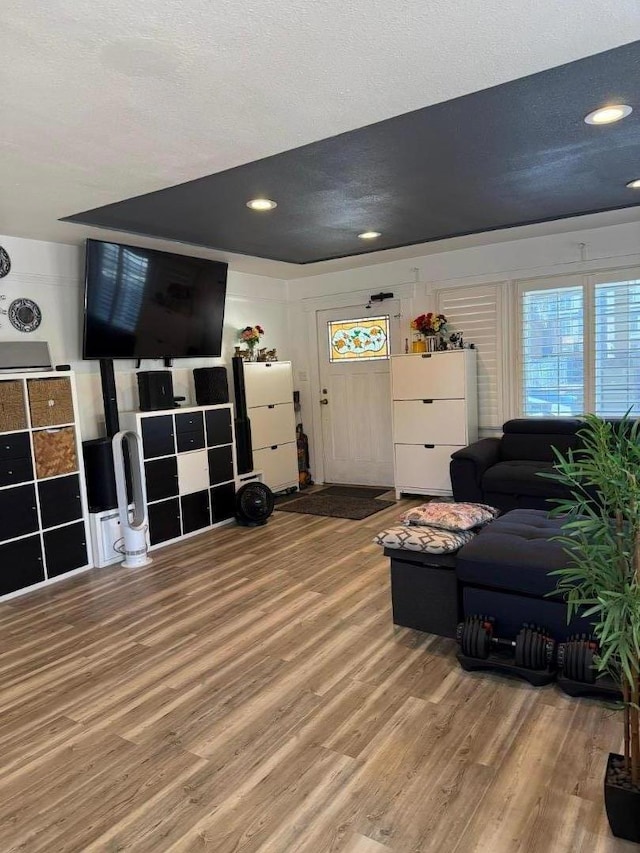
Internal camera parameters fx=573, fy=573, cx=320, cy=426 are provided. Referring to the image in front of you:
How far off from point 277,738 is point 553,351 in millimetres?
4252

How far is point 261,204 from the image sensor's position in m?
3.66

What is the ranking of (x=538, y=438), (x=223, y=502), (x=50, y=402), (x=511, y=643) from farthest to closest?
(x=223, y=502)
(x=538, y=438)
(x=50, y=402)
(x=511, y=643)

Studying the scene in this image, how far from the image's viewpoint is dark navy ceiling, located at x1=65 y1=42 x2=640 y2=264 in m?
2.40

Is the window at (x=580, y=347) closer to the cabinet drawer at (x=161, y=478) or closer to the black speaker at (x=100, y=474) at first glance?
the cabinet drawer at (x=161, y=478)

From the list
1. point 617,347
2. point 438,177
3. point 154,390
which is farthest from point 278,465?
point 438,177

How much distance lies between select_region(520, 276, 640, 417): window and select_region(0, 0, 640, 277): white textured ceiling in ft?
11.0

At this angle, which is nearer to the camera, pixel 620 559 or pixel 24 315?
pixel 620 559

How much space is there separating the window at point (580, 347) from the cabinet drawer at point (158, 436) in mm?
3258

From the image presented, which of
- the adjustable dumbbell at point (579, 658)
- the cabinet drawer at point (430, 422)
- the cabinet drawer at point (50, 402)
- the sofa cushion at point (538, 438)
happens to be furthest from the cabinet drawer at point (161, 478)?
the adjustable dumbbell at point (579, 658)

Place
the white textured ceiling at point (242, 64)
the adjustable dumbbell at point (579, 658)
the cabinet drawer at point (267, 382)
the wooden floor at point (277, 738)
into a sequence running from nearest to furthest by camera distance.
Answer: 1. the white textured ceiling at point (242, 64)
2. the wooden floor at point (277, 738)
3. the adjustable dumbbell at point (579, 658)
4. the cabinet drawer at point (267, 382)

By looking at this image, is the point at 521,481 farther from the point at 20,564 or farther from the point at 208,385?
the point at 20,564

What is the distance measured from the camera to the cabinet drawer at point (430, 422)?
5426 millimetres

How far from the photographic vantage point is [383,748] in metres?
2.13

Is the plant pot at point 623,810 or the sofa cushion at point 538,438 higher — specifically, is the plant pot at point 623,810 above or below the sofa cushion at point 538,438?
below
